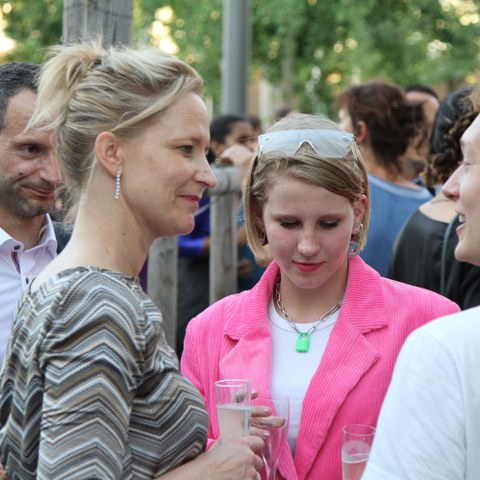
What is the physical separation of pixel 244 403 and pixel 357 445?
1.05 feet

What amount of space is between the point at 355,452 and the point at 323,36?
681 inches

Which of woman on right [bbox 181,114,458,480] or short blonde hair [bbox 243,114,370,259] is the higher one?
short blonde hair [bbox 243,114,370,259]

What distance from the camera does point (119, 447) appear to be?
199cm

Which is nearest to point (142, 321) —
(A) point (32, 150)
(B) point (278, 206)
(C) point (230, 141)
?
(B) point (278, 206)

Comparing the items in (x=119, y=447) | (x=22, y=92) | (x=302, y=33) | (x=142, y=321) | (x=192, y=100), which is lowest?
(x=302, y=33)

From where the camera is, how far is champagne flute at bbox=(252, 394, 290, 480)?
7.84ft

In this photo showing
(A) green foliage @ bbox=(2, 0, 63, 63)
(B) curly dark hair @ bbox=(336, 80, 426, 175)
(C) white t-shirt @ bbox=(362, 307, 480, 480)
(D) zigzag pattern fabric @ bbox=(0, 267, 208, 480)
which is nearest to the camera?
(C) white t-shirt @ bbox=(362, 307, 480, 480)

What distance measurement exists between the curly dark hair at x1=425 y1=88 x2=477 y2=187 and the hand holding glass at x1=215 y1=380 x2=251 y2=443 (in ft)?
7.42

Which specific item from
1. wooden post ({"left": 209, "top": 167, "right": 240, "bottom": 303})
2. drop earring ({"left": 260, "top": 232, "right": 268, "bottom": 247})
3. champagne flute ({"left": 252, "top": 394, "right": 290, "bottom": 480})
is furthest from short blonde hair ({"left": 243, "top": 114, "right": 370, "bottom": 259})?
wooden post ({"left": 209, "top": 167, "right": 240, "bottom": 303})

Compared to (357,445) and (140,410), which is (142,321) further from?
(357,445)

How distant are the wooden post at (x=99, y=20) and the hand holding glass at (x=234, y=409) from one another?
6.26 ft

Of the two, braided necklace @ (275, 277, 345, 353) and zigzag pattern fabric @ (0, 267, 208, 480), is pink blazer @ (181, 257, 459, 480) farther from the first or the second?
zigzag pattern fabric @ (0, 267, 208, 480)

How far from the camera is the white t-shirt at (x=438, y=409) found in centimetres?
154

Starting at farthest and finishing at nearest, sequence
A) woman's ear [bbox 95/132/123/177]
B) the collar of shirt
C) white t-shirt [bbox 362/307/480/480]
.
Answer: the collar of shirt < woman's ear [bbox 95/132/123/177] < white t-shirt [bbox 362/307/480/480]
